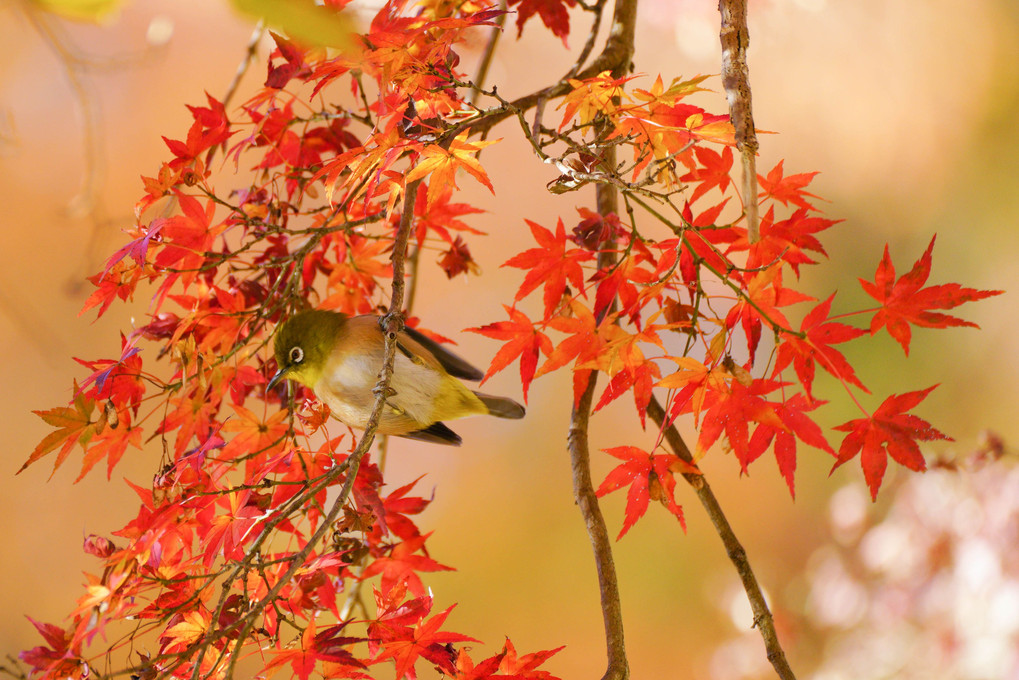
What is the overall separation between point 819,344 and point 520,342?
29 cm

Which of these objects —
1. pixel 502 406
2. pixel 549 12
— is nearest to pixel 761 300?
pixel 502 406

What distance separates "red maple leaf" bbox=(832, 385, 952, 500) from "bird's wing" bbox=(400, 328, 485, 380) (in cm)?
46

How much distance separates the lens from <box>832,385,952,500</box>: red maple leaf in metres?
0.62

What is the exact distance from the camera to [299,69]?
76 cm

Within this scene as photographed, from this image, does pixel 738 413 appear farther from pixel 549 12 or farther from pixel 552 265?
pixel 549 12

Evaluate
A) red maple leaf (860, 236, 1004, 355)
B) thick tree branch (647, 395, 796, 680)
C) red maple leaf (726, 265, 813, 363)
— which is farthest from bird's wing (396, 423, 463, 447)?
red maple leaf (860, 236, 1004, 355)

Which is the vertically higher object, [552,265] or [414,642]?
[552,265]

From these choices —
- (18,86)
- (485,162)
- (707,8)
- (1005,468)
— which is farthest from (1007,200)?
(18,86)

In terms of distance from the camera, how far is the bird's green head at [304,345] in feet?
2.65

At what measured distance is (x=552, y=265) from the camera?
0.76 m

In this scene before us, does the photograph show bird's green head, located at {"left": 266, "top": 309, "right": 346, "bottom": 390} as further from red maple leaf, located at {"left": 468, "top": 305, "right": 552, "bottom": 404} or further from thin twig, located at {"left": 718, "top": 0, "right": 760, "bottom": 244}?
thin twig, located at {"left": 718, "top": 0, "right": 760, "bottom": 244}

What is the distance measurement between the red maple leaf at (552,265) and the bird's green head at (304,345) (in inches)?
9.3

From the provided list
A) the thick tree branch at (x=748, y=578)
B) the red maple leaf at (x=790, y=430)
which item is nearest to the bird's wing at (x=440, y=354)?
the thick tree branch at (x=748, y=578)

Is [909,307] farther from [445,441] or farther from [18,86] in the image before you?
[18,86]
